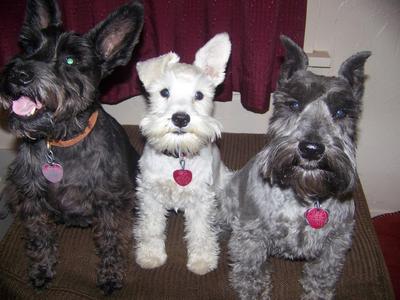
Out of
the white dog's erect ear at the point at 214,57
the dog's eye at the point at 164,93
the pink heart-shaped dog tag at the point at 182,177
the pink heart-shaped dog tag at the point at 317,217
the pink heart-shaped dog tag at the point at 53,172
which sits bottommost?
the pink heart-shaped dog tag at the point at 317,217

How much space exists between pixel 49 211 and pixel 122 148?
1.95ft

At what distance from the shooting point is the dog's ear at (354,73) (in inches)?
86.0

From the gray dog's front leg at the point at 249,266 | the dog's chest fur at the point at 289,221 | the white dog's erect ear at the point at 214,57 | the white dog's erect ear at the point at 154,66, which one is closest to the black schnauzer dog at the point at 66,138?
the white dog's erect ear at the point at 154,66

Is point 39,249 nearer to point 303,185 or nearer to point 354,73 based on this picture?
point 303,185

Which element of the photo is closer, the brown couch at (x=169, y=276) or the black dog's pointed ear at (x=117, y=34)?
the black dog's pointed ear at (x=117, y=34)

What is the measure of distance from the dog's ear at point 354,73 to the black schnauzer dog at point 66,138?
115 centimetres

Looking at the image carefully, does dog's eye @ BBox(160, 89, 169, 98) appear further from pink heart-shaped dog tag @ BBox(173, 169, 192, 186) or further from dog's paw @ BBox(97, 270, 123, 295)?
dog's paw @ BBox(97, 270, 123, 295)

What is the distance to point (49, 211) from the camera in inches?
103

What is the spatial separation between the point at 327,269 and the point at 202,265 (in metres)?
0.77

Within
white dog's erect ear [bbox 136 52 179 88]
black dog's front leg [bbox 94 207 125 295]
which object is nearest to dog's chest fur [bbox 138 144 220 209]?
black dog's front leg [bbox 94 207 125 295]

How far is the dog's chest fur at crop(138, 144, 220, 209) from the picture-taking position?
2.57 meters

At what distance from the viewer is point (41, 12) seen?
A: 243cm

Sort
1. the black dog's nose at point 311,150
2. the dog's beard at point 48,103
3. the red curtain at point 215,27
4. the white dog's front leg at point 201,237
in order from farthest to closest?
the red curtain at point 215,27
the white dog's front leg at point 201,237
the dog's beard at point 48,103
the black dog's nose at point 311,150

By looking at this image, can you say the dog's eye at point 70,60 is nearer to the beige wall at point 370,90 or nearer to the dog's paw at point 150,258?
the dog's paw at point 150,258
